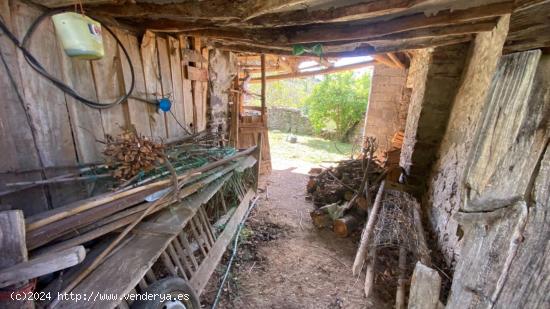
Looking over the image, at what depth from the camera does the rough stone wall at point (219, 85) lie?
439 centimetres

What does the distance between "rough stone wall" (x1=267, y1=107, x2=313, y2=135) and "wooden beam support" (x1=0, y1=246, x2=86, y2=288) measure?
43.9 feet

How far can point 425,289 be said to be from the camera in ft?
2.73

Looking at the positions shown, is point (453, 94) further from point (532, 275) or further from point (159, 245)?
point (159, 245)

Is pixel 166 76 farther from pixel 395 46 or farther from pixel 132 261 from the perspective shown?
pixel 395 46

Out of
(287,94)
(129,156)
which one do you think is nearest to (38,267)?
(129,156)

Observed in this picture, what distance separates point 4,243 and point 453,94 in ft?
15.1

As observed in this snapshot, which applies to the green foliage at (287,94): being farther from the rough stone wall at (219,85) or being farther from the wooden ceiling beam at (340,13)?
the wooden ceiling beam at (340,13)

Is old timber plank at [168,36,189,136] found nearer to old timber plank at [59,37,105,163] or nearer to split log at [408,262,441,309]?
old timber plank at [59,37,105,163]

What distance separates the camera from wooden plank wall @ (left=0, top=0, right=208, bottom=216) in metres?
1.70

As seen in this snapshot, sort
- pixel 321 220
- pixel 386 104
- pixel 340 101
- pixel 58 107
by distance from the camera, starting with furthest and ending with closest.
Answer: pixel 340 101 → pixel 386 104 → pixel 321 220 → pixel 58 107

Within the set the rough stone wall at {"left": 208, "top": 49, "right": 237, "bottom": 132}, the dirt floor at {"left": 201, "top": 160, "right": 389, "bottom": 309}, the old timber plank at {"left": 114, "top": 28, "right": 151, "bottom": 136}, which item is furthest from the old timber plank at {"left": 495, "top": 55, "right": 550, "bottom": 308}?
the rough stone wall at {"left": 208, "top": 49, "right": 237, "bottom": 132}

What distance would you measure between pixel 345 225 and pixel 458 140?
1964mm

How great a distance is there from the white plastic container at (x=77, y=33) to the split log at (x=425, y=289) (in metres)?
2.22

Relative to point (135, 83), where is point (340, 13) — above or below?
above
